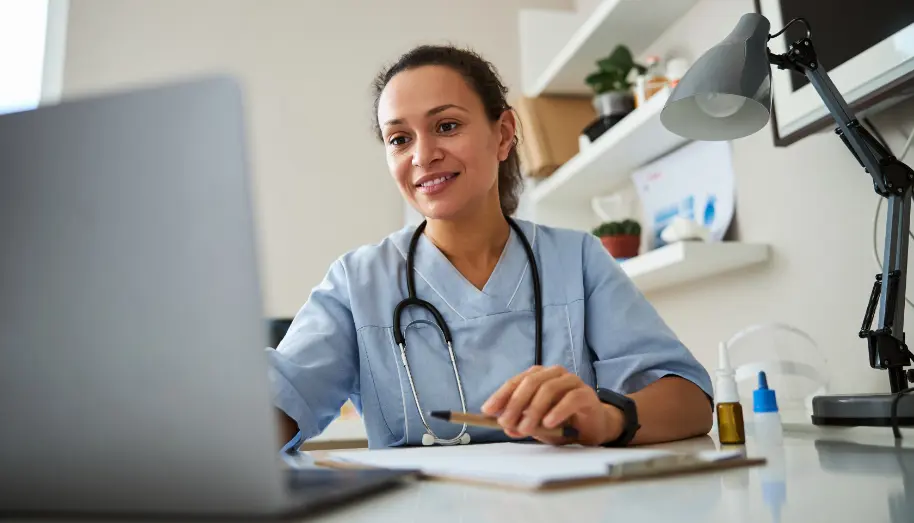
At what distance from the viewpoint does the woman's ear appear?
130 centimetres

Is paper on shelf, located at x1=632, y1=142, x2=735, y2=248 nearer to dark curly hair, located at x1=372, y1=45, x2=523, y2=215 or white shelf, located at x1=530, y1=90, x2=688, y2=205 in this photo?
white shelf, located at x1=530, y1=90, x2=688, y2=205

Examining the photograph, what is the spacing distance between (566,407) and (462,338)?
41cm

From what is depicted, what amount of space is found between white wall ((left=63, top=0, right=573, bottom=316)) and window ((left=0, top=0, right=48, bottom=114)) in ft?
0.34

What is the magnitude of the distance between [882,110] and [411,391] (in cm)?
90

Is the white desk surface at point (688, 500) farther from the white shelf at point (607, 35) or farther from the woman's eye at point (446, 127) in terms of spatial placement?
the white shelf at point (607, 35)

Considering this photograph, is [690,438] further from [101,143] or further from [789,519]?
[101,143]

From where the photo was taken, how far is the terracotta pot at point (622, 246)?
185 cm

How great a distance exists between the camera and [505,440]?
3.28ft

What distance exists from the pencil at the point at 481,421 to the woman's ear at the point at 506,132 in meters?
0.70

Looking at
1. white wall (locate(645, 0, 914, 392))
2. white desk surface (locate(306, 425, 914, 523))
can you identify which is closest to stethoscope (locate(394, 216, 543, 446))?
white desk surface (locate(306, 425, 914, 523))

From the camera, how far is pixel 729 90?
Answer: 927mm

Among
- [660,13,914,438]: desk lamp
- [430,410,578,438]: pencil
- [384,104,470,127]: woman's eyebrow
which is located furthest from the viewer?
[384,104,470,127]: woman's eyebrow

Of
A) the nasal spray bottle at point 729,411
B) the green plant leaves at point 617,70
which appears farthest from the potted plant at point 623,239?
the nasal spray bottle at point 729,411

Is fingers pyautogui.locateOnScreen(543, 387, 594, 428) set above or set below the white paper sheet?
above
